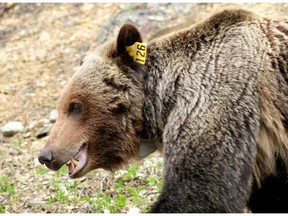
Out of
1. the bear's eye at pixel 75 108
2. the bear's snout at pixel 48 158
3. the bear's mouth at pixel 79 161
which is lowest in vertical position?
the bear's mouth at pixel 79 161

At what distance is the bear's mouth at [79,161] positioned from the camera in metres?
6.02

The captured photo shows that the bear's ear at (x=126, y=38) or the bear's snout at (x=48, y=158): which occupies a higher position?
the bear's ear at (x=126, y=38)

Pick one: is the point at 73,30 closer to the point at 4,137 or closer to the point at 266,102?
the point at 4,137

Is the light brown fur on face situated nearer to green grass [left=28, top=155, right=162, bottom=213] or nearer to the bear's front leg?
the bear's front leg

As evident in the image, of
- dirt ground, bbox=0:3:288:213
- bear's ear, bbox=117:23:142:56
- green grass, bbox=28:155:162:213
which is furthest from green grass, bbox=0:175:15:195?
bear's ear, bbox=117:23:142:56

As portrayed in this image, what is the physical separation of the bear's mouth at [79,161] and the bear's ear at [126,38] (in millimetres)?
930

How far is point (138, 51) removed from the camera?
237 inches

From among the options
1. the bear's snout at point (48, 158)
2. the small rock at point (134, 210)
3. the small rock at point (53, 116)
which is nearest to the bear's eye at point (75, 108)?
the bear's snout at point (48, 158)

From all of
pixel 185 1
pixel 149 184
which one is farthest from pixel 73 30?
pixel 149 184

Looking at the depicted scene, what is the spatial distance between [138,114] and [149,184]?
5.63ft

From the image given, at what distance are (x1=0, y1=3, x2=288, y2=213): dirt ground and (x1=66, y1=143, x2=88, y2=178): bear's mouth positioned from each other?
2.73 metres

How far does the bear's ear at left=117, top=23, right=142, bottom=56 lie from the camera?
6047 millimetres

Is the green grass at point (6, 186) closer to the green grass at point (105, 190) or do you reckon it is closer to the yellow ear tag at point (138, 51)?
the green grass at point (105, 190)

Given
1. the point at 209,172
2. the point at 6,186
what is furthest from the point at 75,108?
the point at 6,186
